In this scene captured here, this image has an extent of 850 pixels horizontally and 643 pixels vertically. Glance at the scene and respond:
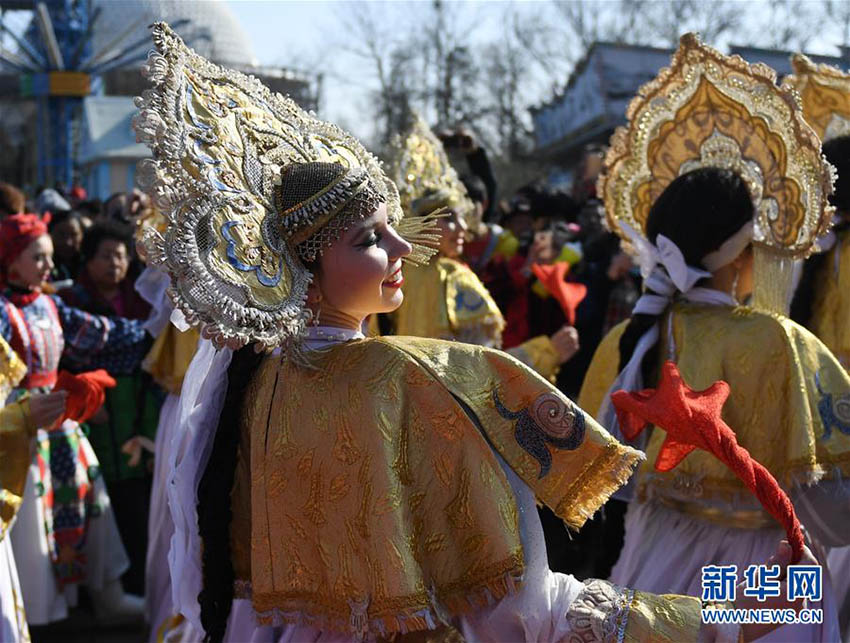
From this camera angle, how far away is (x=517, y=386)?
2.00 metres

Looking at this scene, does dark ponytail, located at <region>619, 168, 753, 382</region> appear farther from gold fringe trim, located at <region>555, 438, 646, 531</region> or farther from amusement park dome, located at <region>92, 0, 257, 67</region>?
amusement park dome, located at <region>92, 0, 257, 67</region>

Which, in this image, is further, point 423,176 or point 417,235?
point 423,176

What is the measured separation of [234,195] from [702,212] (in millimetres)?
1548

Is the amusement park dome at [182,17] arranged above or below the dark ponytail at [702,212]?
above

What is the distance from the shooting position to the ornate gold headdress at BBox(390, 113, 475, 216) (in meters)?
5.38

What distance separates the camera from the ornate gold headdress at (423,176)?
212 inches

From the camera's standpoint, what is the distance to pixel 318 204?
202cm

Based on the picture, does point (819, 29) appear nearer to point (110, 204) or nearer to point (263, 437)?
point (110, 204)

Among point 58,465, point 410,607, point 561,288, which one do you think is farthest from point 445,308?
point 410,607

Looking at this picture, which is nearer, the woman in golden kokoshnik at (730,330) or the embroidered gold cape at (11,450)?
the woman in golden kokoshnik at (730,330)

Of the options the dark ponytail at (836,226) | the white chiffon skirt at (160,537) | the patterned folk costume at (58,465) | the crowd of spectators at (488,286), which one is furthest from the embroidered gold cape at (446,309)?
the dark ponytail at (836,226)

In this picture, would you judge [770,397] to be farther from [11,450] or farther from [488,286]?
[488,286]

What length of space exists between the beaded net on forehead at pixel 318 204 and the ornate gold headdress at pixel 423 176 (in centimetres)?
324

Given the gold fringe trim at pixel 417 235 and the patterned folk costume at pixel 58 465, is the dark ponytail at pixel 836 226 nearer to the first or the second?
the gold fringe trim at pixel 417 235
